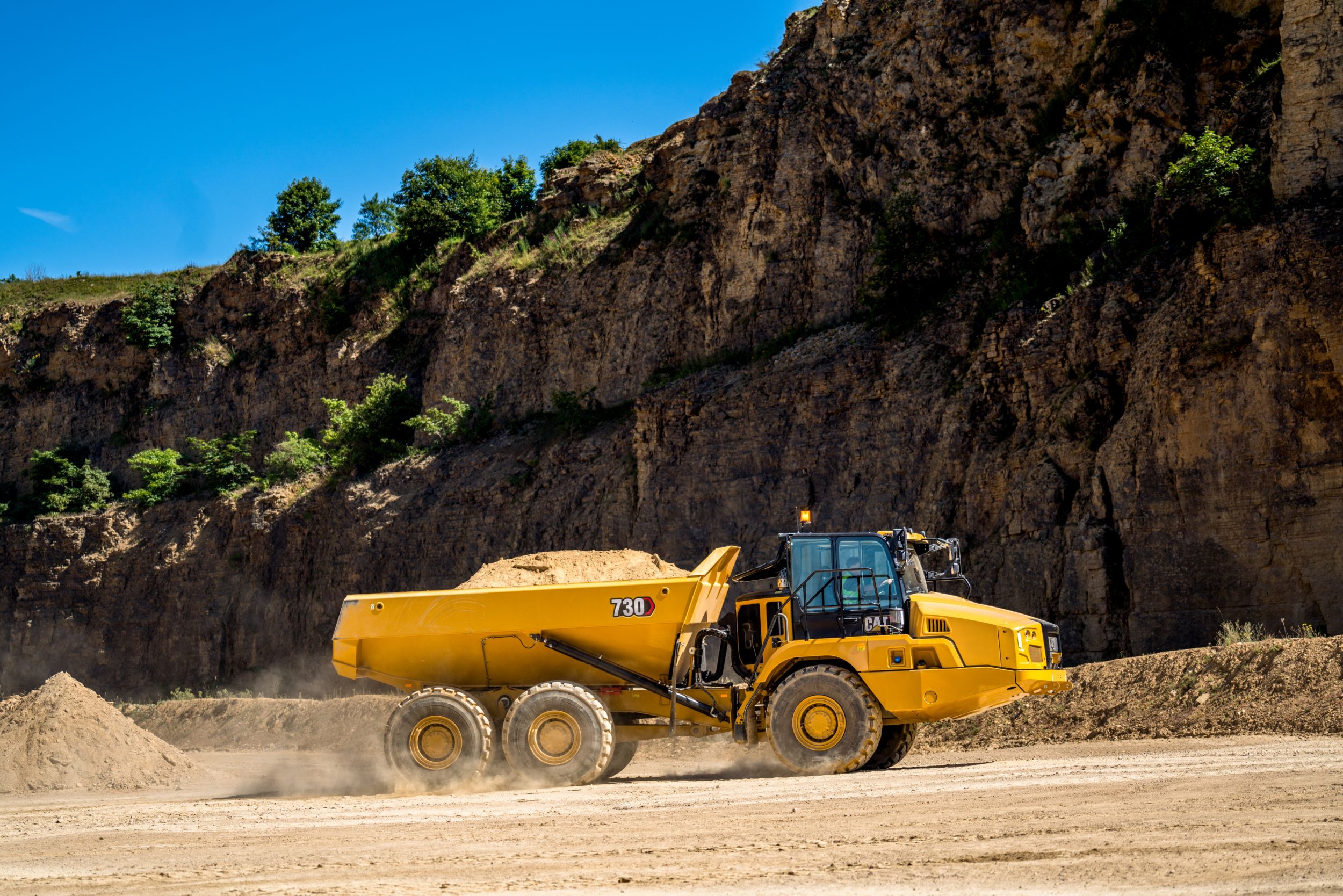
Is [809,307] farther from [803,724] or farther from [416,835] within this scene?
[416,835]

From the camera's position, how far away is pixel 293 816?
10.7 m

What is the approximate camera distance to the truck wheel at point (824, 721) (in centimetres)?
1135

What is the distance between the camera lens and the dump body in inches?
495

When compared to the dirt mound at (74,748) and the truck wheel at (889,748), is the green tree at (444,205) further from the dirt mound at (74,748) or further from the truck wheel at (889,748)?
the truck wheel at (889,748)

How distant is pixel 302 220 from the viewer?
48.0m

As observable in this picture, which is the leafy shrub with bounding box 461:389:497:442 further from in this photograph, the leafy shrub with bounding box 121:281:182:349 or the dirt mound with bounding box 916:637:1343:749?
the dirt mound with bounding box 916:637:1343:749

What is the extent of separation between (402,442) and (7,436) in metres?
20.8

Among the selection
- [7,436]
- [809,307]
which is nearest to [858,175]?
[809,307]

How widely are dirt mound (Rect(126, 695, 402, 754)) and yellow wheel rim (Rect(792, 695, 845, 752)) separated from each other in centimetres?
1164

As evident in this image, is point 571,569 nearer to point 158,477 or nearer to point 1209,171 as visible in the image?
point 1209,171

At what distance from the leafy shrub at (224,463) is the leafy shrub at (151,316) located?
6423mm

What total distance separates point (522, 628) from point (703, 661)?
209cm

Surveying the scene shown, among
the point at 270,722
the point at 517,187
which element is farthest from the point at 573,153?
the point at 270,722

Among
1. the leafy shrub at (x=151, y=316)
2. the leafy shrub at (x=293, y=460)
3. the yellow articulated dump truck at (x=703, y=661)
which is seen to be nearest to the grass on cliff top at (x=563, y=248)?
the leafy shrub at (x=293, y=460)
